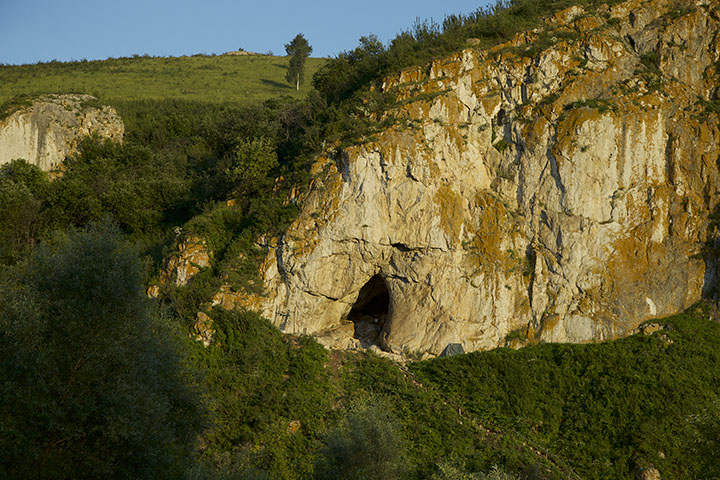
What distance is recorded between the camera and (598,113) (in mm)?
25297

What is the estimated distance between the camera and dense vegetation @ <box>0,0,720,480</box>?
1292cm

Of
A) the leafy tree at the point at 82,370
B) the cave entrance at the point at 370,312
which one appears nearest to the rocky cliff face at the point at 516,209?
the cave entrance at the point at 370,312

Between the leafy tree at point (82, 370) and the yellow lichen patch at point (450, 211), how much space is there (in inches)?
523

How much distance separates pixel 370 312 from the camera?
92.4ft

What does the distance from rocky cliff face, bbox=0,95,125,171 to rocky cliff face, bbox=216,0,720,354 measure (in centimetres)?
2156

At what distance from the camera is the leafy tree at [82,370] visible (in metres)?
12.2

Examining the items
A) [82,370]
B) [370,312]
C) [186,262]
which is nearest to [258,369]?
[186,262]

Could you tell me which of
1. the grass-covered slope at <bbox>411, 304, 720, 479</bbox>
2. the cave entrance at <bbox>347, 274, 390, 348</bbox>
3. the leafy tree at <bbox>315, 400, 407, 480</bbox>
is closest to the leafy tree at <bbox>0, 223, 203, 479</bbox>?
the leafy tree at <bbox>315, 400, 407, 480</bbox>

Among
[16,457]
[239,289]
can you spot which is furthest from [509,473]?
[16,457]

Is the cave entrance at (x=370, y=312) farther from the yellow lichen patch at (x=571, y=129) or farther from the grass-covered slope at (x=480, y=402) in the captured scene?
the yellow lichen patch at (x=571, y=129)

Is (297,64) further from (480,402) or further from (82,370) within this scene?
(82,370)

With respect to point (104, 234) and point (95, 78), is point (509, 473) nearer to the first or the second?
point (104, 234)

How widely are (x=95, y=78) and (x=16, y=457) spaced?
54.9 meters

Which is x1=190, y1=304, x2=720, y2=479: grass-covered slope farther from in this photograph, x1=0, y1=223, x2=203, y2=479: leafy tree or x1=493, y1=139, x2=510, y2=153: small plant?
x1=493, y1=139, x2=510, y2=153: small plant
